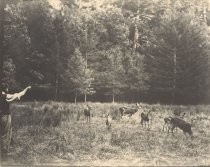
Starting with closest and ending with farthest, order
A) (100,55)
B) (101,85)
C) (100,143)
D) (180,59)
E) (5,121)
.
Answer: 1. (5,121)
2. (100,143)
3. (100,55)
4. (101,85)
5. (180,59)

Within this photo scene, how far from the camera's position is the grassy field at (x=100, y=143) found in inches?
455

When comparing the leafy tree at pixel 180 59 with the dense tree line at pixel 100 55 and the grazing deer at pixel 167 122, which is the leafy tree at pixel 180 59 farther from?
the grazing deer at pixel 167 122

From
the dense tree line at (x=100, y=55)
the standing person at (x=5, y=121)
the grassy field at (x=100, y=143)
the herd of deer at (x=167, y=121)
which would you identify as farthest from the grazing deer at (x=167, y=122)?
the dense tree line at (x=100, y=55)

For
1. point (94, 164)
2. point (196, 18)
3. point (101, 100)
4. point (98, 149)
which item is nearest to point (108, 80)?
point (101, 100)

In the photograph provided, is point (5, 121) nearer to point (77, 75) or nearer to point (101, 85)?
point (77, 75)

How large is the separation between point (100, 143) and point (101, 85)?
398 inches

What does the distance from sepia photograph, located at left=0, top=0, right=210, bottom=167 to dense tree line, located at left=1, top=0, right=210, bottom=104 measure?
7 centimetres

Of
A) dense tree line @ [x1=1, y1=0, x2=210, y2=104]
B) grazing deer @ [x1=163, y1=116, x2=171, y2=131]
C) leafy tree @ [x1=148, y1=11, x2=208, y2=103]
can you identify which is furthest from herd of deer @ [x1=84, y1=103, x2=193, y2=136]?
leafy tree @ [x1=148, y1=11, x2=208, y2=103]

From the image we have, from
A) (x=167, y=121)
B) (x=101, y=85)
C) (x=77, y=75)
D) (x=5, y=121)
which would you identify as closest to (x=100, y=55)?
(x=77, y=75)

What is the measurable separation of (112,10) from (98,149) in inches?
572

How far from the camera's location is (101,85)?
75.9ft

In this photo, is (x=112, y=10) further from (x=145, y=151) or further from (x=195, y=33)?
(x=145, y=151)

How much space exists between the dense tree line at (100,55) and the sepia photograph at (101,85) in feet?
0.21

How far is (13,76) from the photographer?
78.1 feet
